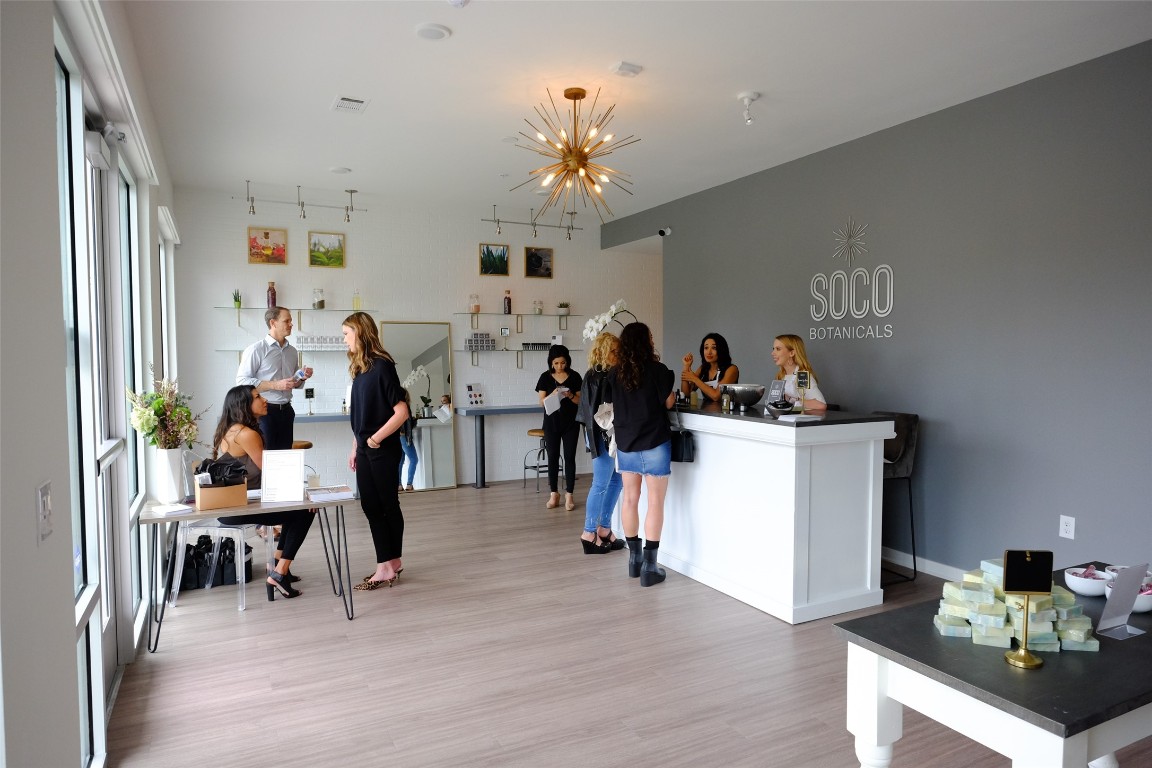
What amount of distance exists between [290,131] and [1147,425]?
18.4 feet

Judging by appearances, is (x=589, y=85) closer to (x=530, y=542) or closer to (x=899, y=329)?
(x=899, y=329)

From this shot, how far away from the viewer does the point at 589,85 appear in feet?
14.4

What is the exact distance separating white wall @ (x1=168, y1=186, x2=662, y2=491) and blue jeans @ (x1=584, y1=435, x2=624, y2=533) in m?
3.16

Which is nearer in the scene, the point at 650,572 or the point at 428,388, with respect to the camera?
the point at 650,572

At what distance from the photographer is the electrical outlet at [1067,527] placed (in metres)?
4.20

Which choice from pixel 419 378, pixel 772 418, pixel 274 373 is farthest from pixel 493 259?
pixel 772 418

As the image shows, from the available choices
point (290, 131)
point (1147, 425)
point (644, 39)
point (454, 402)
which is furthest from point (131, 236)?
point (1147, 425)

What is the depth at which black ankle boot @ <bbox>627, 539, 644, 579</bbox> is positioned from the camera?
4.81 metres

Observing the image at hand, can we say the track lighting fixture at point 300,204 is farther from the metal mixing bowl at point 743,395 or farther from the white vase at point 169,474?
the metal mixing bowl at point 743,395

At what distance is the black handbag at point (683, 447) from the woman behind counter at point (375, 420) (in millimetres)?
1681

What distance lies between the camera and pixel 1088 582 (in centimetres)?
206

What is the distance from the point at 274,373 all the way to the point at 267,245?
235 centimetres

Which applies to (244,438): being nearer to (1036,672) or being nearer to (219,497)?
(219,497)

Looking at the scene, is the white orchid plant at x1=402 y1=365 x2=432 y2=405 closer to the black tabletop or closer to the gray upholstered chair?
the gray upholstered chair
